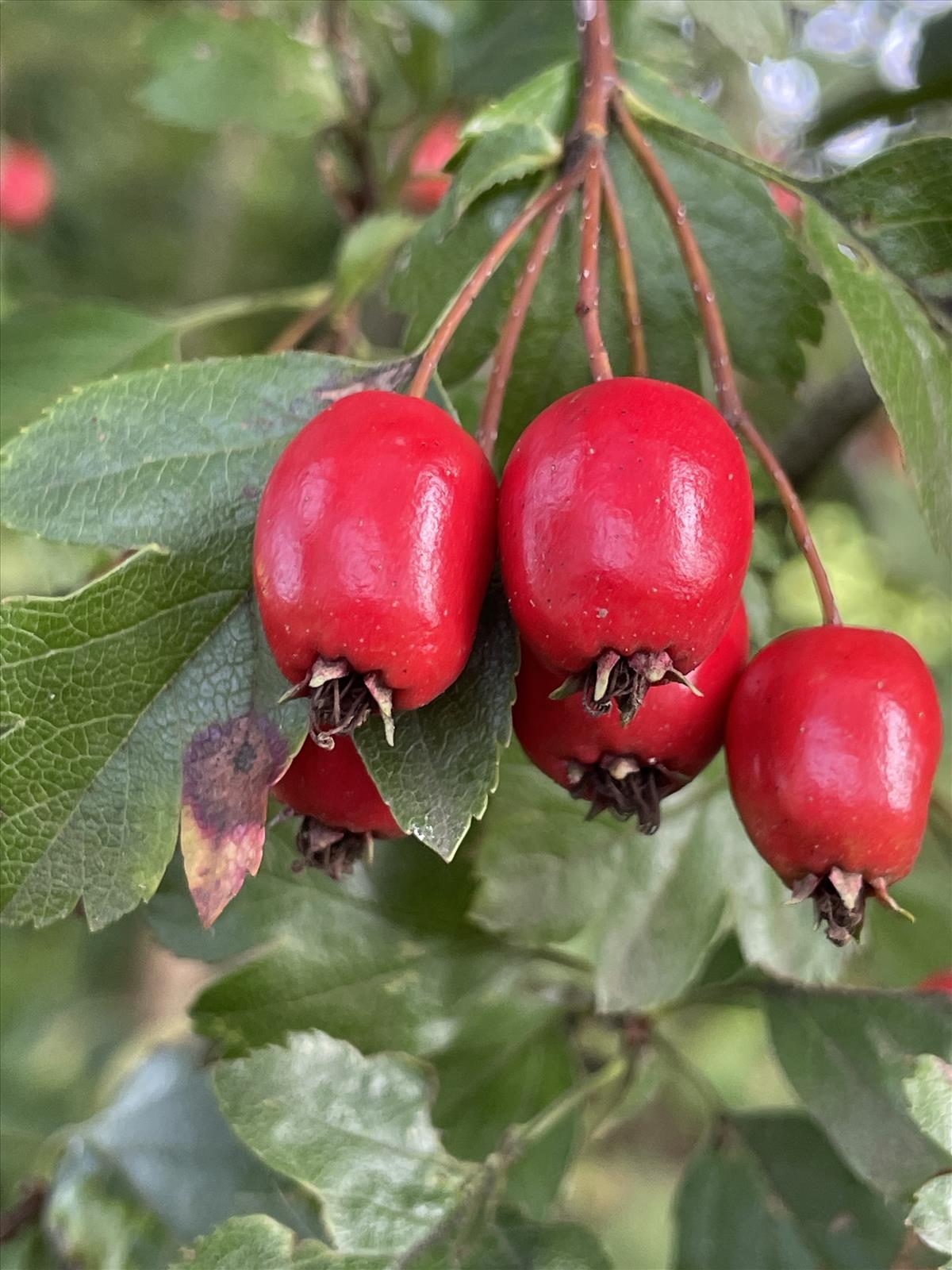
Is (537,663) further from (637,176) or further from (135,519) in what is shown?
(637,176)

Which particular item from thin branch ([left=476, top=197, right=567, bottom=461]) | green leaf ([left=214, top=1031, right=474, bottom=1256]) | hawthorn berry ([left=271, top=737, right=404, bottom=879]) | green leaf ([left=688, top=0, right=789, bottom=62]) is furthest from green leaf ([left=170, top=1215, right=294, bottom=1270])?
green leaf ([left=688, top=0, right=789, bottom=62])

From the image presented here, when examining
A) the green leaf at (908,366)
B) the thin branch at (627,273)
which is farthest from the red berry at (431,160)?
the green leaf at (908,366)

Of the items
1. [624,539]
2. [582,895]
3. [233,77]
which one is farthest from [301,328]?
[624,539]

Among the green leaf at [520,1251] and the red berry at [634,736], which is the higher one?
the red berry at [634,736]

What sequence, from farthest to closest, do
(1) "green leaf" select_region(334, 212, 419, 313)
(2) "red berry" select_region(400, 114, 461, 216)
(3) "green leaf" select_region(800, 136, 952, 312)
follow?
(2) "red berry" select_region(400, 114, 461, 216) → (1) "green leaf" select_region(334, 212, 419, 313) → (3) "green leaf" select_region(800, 136, 952, 312)

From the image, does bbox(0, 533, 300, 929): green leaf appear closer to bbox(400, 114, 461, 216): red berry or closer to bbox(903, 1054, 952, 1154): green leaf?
bbox(903, 1054, 952, 1154): green leaf

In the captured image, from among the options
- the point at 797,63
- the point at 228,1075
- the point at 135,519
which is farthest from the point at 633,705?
the point at 797,63

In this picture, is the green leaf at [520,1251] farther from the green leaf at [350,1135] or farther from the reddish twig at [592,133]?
the reddish twig at [592,133]
